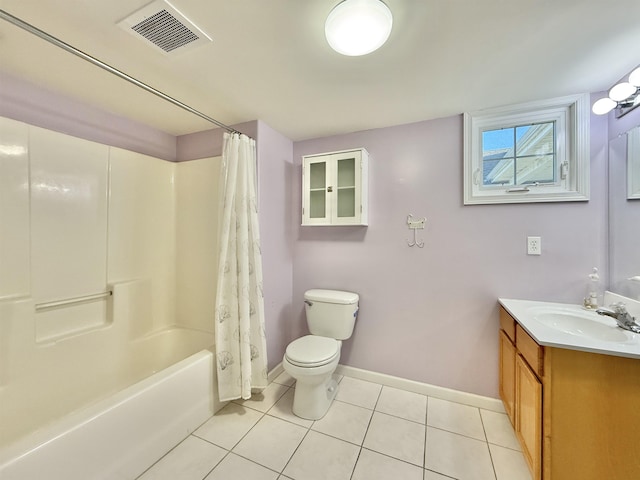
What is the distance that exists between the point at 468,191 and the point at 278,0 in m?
1.60

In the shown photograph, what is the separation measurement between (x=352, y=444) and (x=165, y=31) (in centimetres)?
233

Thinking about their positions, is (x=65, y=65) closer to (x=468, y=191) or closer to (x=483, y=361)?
(x=468, y=191)

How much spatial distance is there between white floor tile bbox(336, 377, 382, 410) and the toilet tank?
1.36 ft

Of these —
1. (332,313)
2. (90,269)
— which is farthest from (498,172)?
(90,269)

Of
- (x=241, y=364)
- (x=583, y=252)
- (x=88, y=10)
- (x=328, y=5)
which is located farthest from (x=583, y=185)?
(x=88, y=10)

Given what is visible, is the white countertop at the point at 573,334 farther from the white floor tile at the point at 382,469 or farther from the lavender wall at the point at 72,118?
the lavender wall at the point at 72,118

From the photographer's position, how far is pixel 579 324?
1400 millimetres

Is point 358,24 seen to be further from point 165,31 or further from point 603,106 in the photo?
point 603,106

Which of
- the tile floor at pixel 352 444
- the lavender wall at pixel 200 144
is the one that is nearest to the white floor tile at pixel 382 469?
the tile floor at pixel 352 444

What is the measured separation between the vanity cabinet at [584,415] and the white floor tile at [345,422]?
865 millimetres

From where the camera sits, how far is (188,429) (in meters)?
1.52

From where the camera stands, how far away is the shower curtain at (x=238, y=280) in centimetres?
171

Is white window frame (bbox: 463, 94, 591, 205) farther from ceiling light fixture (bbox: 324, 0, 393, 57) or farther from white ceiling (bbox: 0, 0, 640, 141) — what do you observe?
ceiling light fixture (bbox: 324, 0, 393, 57)

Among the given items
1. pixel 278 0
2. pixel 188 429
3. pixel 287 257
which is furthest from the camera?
pixel 287 257
